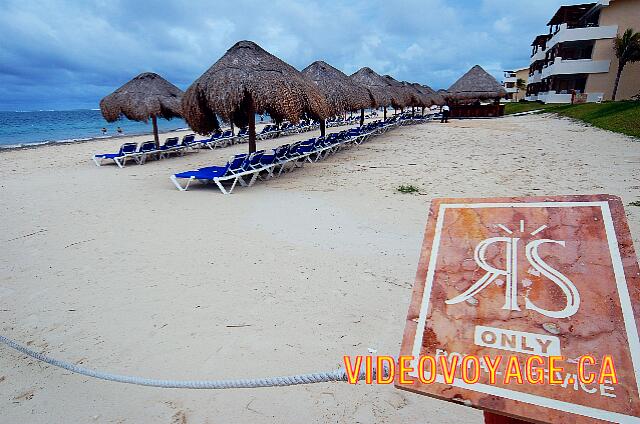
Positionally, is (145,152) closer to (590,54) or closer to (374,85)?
(374,85)

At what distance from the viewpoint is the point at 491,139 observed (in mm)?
13617

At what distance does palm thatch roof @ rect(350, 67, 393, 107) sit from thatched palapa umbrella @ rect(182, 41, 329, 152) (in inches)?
286

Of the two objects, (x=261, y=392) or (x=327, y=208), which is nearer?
(x=261, y=392)

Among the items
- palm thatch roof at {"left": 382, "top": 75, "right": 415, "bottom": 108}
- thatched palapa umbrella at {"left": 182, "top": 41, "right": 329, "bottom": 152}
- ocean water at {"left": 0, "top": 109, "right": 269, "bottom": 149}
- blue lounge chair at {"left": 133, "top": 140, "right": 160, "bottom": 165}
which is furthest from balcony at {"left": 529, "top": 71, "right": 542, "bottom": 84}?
blue lounge chair at {"left": 133, "top": 140, "right": 160, "bottom": 165}

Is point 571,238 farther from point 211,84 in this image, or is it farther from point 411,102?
point 411,102

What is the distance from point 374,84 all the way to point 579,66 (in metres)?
21.8

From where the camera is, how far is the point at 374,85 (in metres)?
16.1

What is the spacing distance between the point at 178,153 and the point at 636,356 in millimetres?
14223

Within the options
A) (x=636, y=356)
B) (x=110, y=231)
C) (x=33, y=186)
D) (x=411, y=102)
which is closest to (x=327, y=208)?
(x=110, y=231)

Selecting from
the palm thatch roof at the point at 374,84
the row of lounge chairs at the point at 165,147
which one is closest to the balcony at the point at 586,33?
the palm thatch roof at the point at 374,84

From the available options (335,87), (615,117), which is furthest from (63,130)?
(615,117)

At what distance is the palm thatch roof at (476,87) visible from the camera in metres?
23.6

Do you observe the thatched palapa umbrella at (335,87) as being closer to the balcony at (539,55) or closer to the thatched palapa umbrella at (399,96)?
the thatched palapa umbrella at (399,96)

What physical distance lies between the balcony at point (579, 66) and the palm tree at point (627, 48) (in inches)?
79.2
